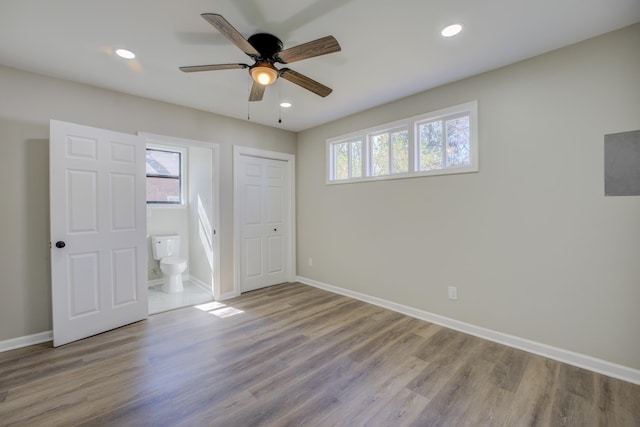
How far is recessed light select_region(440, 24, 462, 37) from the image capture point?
2027mm

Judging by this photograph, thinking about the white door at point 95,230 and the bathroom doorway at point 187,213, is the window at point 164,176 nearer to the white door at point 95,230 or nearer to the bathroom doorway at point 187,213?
the bathroom doorway at point 187,213

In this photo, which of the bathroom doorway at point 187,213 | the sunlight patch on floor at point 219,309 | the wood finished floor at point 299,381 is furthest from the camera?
the bathroom doorway at point 187,213

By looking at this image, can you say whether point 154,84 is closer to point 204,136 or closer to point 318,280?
point 204,136

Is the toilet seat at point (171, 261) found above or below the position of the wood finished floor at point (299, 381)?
above

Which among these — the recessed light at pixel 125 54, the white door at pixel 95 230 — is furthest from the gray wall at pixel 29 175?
the recessed light at pixel 125 54

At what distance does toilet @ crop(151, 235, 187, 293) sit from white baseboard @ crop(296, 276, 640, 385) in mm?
2894

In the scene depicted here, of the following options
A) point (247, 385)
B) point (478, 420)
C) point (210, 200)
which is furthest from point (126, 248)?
point (478, 420)

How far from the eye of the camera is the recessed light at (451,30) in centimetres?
203

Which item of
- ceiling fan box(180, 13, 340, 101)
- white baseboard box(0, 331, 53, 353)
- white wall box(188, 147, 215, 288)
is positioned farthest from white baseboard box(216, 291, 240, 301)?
ceiling fan box(180, 13, 340, 101)

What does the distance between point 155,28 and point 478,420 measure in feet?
11.3

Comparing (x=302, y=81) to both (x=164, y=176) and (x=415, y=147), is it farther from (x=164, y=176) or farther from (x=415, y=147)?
(x=164, y=176)

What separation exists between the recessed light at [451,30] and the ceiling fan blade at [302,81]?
0.96 m

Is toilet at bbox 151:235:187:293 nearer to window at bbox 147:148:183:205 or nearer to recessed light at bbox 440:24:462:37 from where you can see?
window at bbox 147:148:183:205

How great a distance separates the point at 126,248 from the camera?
3.03 m
